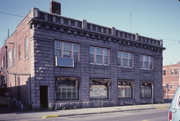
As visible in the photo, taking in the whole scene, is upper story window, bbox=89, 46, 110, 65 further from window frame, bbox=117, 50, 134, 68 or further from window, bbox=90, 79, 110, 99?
window, bbox=90, 79, 110, 99

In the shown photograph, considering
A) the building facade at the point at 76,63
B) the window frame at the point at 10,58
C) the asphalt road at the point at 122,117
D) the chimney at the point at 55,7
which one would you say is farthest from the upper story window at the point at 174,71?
the window frame at the point at 10,58

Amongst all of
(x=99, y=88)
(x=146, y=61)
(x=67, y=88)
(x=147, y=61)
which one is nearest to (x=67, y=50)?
(x=67, y=88)

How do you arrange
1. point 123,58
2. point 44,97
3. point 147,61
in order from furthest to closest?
point 147,61 → point 123,58 → point 44,97

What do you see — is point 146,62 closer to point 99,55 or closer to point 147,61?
point 147,61

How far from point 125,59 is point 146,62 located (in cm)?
452

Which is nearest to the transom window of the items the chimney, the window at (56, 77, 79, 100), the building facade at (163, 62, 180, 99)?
the window at (56, 77, 79, 100)

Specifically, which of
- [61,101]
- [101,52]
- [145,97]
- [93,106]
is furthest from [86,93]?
[145,97]

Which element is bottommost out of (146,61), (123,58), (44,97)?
(44,97)

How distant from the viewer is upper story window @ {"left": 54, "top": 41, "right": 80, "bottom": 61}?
19688 millimetres

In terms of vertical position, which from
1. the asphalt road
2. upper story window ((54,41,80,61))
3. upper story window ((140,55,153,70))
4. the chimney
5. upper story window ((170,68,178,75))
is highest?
the chimney

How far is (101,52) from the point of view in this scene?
75.6 feet

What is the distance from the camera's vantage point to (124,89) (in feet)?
81.8

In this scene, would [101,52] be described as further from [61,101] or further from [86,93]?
[61,101]

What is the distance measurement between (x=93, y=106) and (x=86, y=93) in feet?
5.92
